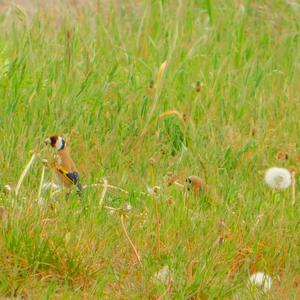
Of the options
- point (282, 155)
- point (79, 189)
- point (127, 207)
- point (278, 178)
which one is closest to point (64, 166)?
point (79, 189)

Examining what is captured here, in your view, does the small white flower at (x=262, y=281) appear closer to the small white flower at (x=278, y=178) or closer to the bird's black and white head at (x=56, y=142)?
the small white flower at (x=278, y=178)

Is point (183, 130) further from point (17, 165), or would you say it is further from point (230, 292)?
point (230, 292)

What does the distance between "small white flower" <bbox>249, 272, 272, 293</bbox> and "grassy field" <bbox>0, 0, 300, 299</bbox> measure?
0.03m

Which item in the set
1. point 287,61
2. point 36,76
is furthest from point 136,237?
point 287,61

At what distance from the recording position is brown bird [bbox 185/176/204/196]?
5633 mm

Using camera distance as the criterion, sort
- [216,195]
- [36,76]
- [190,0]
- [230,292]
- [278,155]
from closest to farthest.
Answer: [230,292], [216,195], [278,155], [36,76], [190,0]

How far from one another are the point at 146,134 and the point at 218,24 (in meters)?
1.68

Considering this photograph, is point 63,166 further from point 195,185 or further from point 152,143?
point 152,143

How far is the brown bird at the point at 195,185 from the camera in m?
5.63

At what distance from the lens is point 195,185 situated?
18.5 ft

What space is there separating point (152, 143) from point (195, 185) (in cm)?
95

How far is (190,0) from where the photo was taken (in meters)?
8.27

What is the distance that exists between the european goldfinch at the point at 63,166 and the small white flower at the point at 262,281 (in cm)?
102

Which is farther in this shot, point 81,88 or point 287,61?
point 287,61
